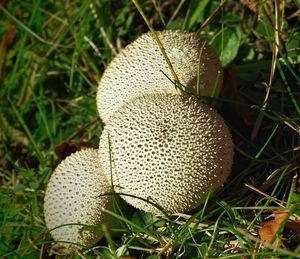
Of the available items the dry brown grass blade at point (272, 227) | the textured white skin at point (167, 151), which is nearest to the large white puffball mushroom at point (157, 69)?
the textured white skin at point (167, 151)

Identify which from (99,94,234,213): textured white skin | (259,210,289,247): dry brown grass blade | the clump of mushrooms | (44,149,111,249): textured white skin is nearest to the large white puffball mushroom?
the clump of mushrooms

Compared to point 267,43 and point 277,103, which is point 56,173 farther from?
point 267,43

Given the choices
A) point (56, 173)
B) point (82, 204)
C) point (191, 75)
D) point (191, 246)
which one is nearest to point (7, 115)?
point (56, 173)

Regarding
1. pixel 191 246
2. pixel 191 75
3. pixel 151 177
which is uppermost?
pixel 191 75

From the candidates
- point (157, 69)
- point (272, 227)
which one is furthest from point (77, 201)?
point (272, 227)

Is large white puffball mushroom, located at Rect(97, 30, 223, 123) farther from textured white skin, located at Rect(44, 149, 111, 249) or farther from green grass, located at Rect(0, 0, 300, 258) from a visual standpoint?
textured white skin, located at Rect(44, 149, 111, 249)

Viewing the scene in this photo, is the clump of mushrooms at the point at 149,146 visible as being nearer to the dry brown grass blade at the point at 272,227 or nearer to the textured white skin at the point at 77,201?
the textured white skin at the point at 77,201
